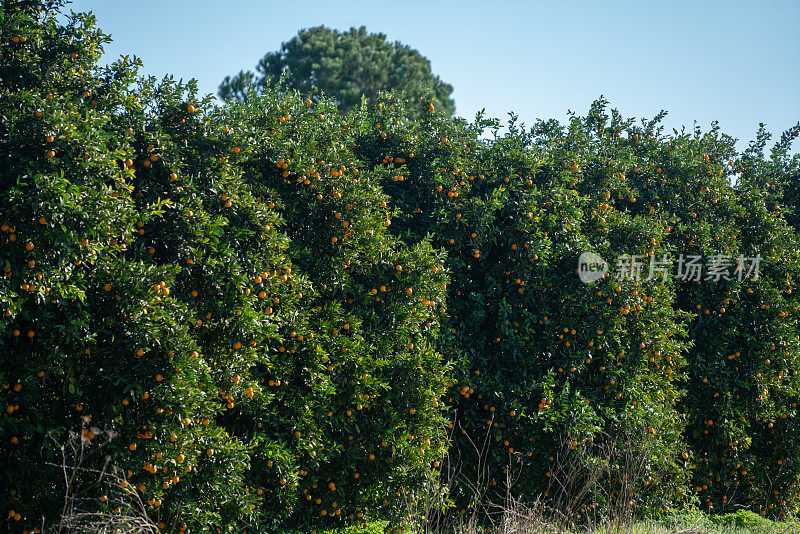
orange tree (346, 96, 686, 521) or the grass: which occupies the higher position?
orange tree (346, 96, 686, 521)

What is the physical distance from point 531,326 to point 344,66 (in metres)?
19.1

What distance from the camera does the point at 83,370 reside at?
13.0 feet

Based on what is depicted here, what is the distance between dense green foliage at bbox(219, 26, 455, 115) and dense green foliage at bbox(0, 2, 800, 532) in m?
16.5

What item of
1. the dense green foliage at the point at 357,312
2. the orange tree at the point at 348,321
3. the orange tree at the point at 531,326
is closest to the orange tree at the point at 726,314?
the dense green foliage at the point at 357,312

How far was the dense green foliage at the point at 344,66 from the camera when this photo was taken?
75.7 feet

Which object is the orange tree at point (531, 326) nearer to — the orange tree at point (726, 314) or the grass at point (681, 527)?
the grass at point (681, 527)

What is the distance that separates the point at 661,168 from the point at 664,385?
2510mm

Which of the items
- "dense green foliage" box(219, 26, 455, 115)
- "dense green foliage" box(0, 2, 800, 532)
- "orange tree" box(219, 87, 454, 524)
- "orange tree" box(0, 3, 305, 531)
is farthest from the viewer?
"dense green foliage" box(219, 26, 455, 115)

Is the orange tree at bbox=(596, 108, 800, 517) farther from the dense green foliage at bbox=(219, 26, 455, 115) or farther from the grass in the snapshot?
the dense green foliage at bbox=(219, 26, 455, 115)

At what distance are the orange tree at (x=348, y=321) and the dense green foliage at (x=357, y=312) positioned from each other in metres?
0.02

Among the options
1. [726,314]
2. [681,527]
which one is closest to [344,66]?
[726,314]

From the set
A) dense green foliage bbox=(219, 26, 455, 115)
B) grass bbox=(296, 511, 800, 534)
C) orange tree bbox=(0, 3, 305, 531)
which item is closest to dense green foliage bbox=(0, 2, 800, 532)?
orange tree bbox=(0, 3, 305, 531)

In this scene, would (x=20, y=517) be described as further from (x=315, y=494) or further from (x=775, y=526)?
(x=775, y=526)

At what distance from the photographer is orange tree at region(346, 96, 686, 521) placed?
5953mm
